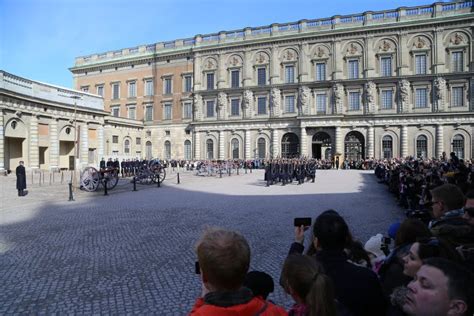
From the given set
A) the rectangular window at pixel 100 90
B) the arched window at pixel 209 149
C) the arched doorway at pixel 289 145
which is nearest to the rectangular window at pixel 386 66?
the arched doorway at pixel 289 145

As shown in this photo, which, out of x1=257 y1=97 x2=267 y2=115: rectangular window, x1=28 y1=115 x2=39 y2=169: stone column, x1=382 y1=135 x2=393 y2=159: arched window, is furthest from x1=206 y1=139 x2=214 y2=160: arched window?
x1=28 y1=115 x2=39 y2=169: stone column

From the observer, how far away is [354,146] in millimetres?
41312

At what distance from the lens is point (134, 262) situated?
6469mm

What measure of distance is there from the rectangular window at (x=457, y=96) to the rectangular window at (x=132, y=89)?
42.7 metres

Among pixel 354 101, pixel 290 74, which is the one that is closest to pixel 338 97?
pixel 354 101

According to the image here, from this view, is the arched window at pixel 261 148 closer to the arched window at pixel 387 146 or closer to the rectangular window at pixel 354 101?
the rectangular window at pixel 354 101

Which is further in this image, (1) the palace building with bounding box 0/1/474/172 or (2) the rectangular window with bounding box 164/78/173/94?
(2) the rectangular window with bounding box 164/78/173/94

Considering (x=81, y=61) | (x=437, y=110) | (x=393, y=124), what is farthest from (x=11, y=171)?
(x=437, y=110)

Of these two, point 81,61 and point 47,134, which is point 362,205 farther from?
point 81,61

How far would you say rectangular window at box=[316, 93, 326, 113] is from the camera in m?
42.1

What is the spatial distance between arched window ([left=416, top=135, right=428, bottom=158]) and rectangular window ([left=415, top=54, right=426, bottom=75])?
7.40 m

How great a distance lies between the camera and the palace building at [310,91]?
1491 inches

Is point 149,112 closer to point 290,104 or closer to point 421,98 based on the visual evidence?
point 290,104

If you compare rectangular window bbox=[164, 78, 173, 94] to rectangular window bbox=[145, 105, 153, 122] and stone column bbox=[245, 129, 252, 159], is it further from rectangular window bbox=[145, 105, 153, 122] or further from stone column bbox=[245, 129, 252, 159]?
stone column bbox=[245, 129, 252, 159]
